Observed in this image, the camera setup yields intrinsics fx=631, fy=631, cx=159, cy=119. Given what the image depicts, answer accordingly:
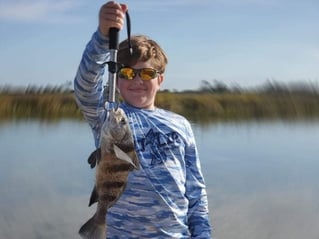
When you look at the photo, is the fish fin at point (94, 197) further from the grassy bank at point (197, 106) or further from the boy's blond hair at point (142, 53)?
the grassy bank at point (197, 106)

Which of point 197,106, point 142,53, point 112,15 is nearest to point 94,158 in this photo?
point 112,15

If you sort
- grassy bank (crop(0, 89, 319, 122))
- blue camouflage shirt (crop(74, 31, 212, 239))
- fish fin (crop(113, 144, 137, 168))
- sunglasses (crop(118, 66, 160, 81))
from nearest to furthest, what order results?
1. fish fin (crop(113, 144, 137, 168))
2. blue camouflage shirt (crop(74, 31, 212, 239))
3. sunglasses (crop(118, 66, 160, 81))
4. grassy bank (crop(0, 89, 319, 122))

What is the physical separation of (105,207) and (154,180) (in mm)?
371

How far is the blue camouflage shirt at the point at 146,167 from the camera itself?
262 cm

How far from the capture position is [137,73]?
2.77 meters

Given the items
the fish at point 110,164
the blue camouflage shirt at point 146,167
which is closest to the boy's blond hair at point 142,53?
the blue camouflage shirt at point 146,167

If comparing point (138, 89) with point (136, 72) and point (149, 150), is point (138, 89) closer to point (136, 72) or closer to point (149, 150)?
point (136, 72)

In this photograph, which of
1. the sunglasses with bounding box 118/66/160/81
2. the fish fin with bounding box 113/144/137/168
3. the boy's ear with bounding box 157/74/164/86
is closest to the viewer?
the fish fin with bounding box 113/144/137/168

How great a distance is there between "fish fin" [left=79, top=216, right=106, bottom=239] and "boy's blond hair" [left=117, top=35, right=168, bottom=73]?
0.77 metres

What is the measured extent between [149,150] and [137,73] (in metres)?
0.35

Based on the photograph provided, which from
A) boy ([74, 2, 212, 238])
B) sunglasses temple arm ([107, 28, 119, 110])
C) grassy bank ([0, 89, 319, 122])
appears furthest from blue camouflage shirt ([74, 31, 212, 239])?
grassy bank ([0, 89, 319, 122])

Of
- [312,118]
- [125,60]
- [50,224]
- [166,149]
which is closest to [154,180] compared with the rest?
[166,149]

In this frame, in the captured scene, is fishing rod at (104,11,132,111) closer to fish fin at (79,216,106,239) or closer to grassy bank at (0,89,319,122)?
fish fin at (79,216,106,239)

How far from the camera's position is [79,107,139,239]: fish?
2.27 m
